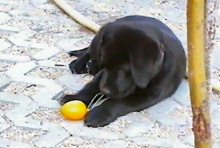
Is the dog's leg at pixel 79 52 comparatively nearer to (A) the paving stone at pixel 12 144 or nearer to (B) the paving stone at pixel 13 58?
(B) the paving stone at pixel 13 58

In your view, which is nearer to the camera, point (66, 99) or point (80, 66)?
point (66, 99)

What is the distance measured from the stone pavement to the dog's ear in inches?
8.9

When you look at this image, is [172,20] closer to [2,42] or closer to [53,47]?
[53,47]

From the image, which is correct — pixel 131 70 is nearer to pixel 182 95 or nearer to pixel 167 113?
pixel 167 113

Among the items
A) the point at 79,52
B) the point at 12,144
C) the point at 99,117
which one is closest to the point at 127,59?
the point at 99,117

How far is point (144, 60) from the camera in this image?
228 cm

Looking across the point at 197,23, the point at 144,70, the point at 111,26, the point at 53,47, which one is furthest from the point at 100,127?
the point at 197,23

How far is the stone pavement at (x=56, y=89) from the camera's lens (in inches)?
89.6

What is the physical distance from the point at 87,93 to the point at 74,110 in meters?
0.16

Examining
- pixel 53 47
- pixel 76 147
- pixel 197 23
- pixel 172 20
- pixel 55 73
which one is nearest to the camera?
pixel 197 23

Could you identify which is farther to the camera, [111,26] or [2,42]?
[2,42]

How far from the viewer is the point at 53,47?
318 cm

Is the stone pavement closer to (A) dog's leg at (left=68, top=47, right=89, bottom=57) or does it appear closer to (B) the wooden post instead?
(A) dog's leg at (left=68, top=47, right=89, bottom=57)

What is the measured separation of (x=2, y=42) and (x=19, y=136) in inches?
42.5
